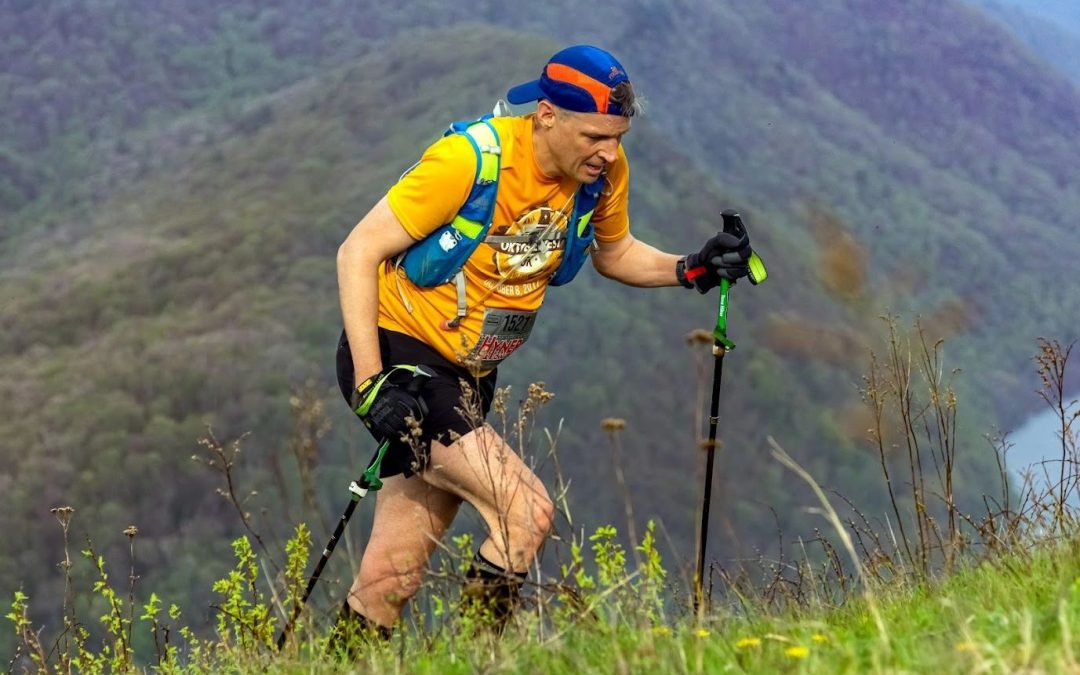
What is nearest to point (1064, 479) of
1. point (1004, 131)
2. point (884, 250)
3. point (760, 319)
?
point (760, 319)

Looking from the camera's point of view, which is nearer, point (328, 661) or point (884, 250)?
point (328, 661)

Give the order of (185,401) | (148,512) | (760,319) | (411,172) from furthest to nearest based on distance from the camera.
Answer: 1. (760,319)
2. (185,401)
3. (148,512)
4. (411,172)

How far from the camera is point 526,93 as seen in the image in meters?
4.74

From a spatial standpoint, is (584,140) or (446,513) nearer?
(584,140)

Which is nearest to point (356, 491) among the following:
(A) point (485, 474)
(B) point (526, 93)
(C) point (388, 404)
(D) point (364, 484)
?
(D) point (364, 484)

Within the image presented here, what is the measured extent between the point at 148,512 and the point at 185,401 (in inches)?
248

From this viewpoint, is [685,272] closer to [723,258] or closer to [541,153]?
[723,258]

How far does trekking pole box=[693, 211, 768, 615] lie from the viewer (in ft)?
12.4

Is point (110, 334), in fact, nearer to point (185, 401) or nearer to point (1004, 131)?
point (185, 401)

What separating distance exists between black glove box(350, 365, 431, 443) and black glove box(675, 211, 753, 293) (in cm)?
113

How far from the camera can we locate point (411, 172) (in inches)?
177

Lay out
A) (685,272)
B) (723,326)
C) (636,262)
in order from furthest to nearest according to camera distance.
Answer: (636,262)
(685,272)
(723,326)

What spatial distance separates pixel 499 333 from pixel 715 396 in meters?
0.75

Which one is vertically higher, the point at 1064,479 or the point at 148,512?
the point at 1064,479
